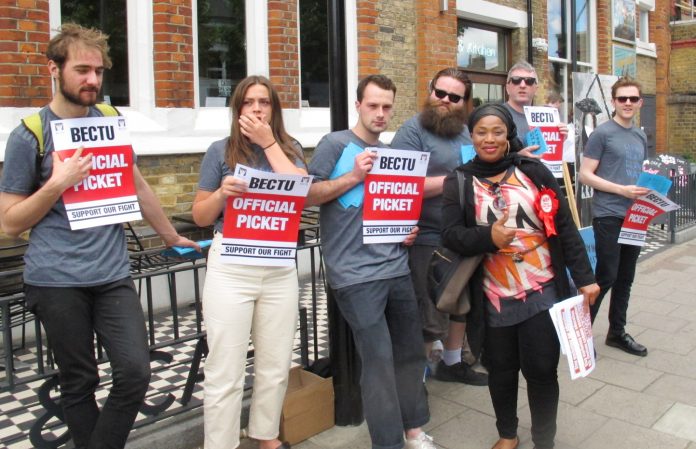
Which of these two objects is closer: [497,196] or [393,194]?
[497,196]

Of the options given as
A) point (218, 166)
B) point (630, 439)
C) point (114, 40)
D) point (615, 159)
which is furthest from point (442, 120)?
point (114, 40)

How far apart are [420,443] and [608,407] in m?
1.39

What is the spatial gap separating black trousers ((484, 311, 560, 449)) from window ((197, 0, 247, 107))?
5013 millimetres

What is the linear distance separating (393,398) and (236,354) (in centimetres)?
76

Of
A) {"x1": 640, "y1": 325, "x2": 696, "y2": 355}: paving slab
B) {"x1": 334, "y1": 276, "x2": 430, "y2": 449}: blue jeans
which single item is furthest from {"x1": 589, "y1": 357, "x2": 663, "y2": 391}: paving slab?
{"x1": 334, "y1": 276, "x2": 430, "y2": 449}: blue jeans

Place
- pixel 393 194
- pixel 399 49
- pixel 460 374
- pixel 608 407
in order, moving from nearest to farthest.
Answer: pixel 393 194, pixel 608 407, pixel 460 374, pixel 399 49

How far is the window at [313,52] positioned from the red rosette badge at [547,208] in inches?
213

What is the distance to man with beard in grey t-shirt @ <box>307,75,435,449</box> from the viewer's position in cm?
310

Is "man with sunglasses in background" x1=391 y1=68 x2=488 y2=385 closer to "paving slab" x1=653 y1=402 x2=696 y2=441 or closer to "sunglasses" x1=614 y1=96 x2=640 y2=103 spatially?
"paving slab" x1=653 y1=402 x2=696 y2=441

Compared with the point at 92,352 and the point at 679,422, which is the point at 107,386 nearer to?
the point at 92,352

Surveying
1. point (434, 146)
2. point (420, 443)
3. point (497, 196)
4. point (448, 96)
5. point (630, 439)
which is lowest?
point (630, 439)

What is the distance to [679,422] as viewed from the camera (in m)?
3.73

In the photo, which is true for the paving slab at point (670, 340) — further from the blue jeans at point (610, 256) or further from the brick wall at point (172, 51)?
the brick wall at point (172, 51)

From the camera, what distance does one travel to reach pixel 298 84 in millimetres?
7797
